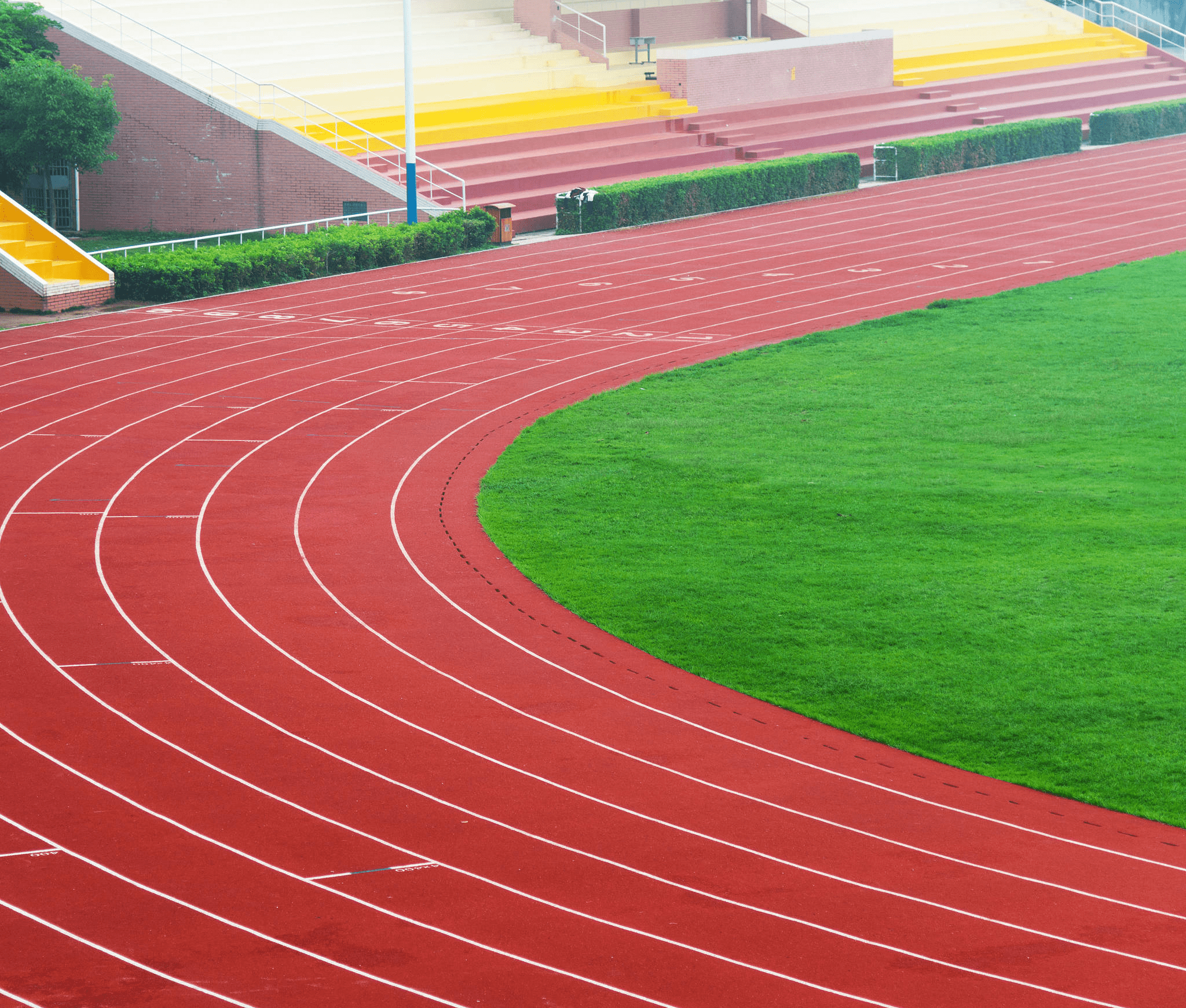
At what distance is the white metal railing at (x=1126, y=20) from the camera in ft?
169

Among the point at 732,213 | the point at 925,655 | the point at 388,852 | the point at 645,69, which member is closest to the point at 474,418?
the point at 925,655

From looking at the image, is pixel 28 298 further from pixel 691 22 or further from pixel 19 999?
pixel 691 22

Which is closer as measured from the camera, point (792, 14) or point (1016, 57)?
point (792, 14)

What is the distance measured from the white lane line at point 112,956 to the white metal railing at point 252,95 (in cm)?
2178

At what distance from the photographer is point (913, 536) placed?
12.1 meters

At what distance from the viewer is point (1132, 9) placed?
5212 cm

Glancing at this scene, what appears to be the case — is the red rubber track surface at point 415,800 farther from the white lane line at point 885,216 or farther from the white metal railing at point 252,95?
the white metal railing at point 252,95

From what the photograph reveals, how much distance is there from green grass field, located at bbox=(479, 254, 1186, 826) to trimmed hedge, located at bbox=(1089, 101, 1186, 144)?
22.1 metres

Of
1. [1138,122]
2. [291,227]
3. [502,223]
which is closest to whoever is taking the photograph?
[502,223]

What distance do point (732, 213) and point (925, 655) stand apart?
70.1 feet

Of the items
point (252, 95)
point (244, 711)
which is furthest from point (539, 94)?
point (244, 711)

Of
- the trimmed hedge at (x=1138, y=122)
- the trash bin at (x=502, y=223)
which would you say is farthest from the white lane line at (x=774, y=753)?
the trimmed hedge at (x=1138, y=122)

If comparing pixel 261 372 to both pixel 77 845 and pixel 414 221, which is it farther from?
pixel 77 845

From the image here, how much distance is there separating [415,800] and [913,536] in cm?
534
